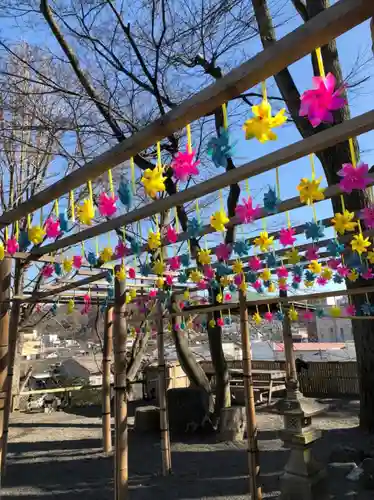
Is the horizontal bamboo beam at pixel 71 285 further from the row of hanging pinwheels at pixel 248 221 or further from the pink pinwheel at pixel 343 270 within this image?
the pink pinwheel at pixel 343 270

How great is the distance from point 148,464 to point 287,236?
4723mm

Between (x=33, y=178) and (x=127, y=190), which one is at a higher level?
(x=33, y=178)

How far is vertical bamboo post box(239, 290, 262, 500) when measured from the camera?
4762mm

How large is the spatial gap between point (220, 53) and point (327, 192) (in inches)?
225

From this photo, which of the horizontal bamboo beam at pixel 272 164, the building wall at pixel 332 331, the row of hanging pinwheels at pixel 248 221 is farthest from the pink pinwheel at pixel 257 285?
the building wall at pixel 332 331

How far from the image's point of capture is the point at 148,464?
7.20 metres

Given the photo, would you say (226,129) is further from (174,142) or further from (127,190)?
(174,142)

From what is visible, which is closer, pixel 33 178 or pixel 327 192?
pixel 327 192

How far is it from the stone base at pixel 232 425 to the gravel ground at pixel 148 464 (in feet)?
0.84

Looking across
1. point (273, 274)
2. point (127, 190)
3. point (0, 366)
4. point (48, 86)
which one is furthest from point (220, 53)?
point (0, 366)

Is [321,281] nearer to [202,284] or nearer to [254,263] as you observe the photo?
[254,263]

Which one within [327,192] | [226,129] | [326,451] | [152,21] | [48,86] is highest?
[152,21]

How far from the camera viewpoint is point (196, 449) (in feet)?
26.2

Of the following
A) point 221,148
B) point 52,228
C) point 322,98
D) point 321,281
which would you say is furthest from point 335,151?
point 322,98
